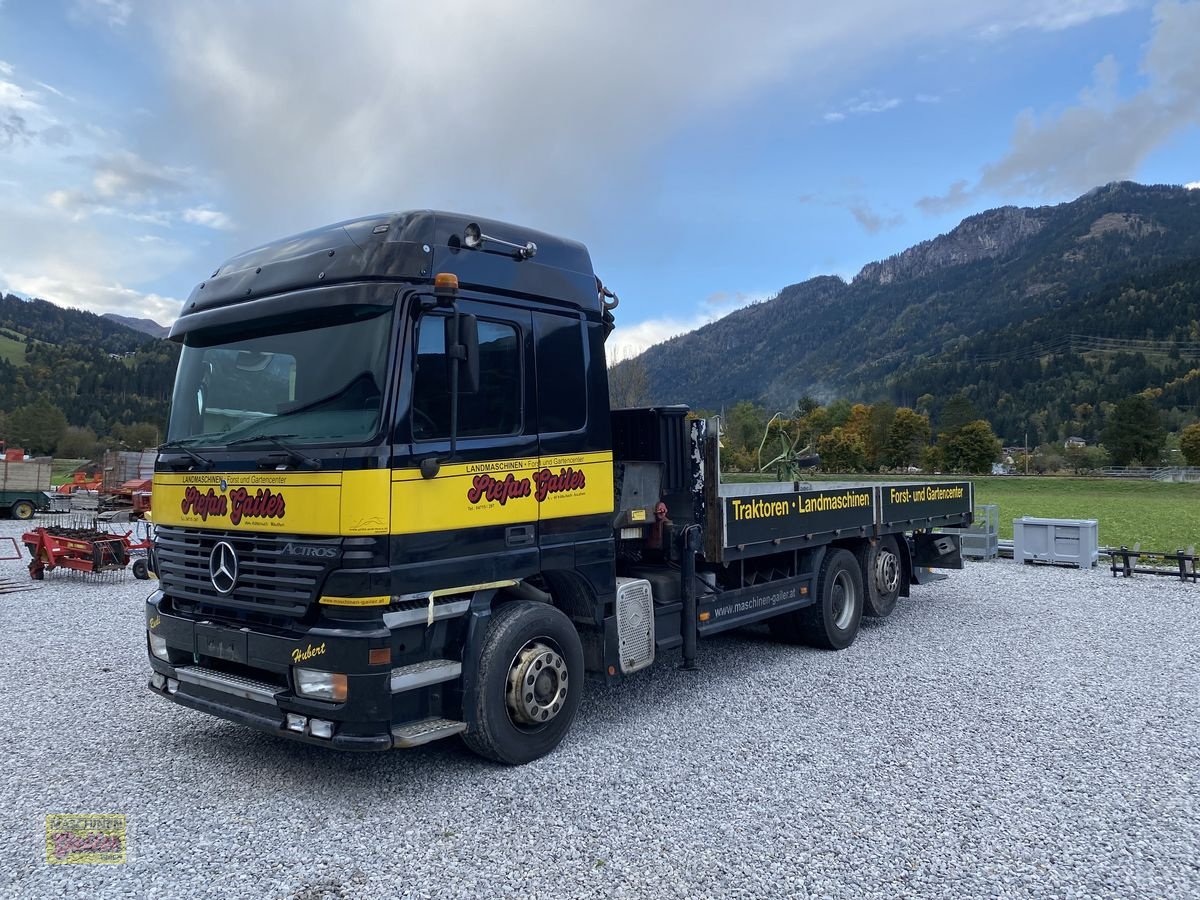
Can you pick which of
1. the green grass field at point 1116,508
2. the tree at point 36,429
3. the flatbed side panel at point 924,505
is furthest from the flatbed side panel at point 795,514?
the tree at point 36,429

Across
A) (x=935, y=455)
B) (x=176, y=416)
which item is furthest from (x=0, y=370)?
(x=176, y=416)

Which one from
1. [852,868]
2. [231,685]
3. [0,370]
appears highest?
[0,370]

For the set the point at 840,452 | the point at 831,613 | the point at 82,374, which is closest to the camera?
the point at 831,613

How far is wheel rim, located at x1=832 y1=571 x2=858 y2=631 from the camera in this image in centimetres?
815

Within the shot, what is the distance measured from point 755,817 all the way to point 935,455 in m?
107

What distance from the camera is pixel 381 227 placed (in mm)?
4391

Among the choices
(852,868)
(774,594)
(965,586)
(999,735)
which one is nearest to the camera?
(852,868)

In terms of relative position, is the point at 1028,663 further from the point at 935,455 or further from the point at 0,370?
the point at 0,370

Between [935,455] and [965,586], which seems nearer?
[965,586]

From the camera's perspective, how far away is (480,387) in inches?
180

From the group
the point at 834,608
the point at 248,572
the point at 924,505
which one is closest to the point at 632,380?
the point at 924,505

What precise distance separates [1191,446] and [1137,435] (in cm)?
798

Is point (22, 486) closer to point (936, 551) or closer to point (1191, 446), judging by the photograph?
point (936, 551)

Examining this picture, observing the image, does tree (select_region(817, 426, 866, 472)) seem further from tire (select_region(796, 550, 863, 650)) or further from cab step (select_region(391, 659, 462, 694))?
cab step (select_region(391, 659, 462, 694))
